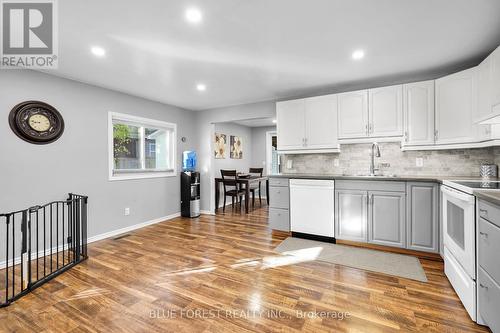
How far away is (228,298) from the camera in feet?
6.59

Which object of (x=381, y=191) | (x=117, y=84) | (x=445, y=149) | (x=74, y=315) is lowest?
(x=74, y=315)

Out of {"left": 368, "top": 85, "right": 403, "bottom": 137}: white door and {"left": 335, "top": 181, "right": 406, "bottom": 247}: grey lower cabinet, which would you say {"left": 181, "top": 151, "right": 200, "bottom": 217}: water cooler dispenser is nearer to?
{"left": 335, "top": 181, "right": 406, "bottom": 247}: grey lower cabinet

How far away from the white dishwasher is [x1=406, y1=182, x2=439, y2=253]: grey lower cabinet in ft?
2.95

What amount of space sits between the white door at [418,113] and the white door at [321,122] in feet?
3.00

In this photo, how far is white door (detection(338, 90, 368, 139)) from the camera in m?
3.38

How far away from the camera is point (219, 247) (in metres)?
3.23

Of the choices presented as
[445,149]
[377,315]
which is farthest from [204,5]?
[445,149]

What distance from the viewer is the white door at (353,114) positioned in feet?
11.1

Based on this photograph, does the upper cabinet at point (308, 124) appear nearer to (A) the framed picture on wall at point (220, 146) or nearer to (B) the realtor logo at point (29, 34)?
(A) the framed picture on wall at point (220, 146)

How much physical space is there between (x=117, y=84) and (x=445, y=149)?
4.76m

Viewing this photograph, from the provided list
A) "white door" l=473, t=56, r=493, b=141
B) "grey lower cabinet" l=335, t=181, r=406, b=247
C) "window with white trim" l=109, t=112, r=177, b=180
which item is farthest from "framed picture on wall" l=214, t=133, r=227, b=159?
"white door" l=473, t=56, r=493, b=141

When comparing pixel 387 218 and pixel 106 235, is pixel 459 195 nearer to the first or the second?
pixel 387 218

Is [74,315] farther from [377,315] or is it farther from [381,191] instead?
[381,191]

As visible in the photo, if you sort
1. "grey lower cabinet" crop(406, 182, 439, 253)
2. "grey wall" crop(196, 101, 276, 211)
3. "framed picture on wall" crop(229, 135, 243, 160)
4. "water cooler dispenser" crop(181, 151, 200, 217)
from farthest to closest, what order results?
1. "framed picture on wall" crop(229, 135, 243, 160)
2. "grey wall" crop(196, 101, 276, 211)
3. "water cooler dispenser" crop(181, 151, 200, 217)
4. "grey lower cabinet" crop(406, 182, 439, 253)
